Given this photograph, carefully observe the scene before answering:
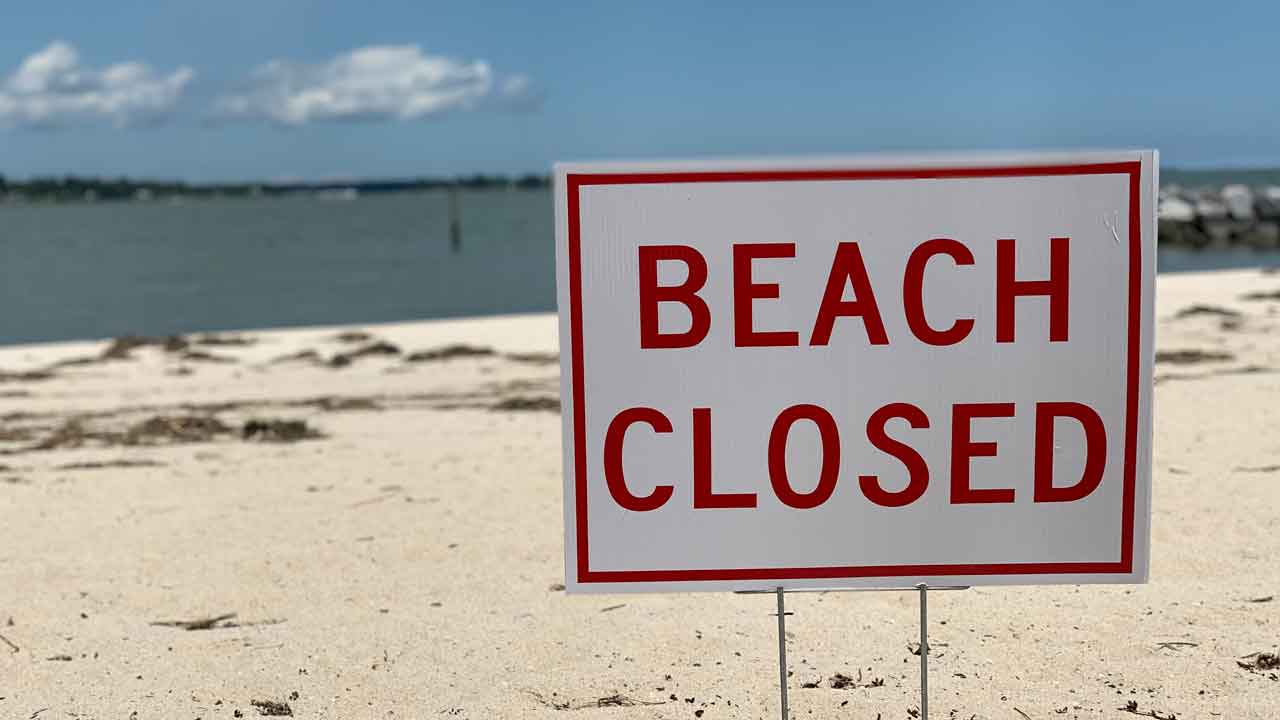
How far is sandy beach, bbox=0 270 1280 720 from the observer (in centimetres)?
350

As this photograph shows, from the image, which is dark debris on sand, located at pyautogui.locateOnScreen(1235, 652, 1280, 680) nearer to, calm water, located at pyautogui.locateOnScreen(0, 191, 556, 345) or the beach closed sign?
the beach closed sign

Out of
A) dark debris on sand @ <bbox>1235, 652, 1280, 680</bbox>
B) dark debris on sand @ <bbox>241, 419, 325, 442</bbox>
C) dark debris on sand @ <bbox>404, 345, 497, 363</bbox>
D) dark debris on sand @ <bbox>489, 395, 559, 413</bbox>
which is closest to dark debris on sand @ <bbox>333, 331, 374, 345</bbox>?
dark debris on sand @ <bbox>404, 345, 497, 363</bbox>

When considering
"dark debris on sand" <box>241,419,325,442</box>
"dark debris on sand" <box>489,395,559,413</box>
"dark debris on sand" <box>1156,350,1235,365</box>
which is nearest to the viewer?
"dark debris on sand" <box>241,419,325,442</box>

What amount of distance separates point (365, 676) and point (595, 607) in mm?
893

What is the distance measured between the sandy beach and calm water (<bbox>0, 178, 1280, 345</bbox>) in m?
20.8

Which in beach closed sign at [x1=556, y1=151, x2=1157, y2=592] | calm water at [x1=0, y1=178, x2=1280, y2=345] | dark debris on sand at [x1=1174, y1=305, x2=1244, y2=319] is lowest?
calm water at [x1=0, y1=178, x2=1280, y2=345]

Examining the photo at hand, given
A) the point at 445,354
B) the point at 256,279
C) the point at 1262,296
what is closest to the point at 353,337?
the point at 445,354

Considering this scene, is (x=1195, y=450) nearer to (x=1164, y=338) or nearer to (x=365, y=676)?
(x=365, y=676)

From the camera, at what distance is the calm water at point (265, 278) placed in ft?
99.5

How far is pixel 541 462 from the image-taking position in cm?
706

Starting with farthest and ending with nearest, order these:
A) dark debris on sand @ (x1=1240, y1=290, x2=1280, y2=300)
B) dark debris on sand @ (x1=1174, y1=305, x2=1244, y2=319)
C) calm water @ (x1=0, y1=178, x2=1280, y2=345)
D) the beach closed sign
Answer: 1. calm water @ (x1=0, y1=178, x2=1280, y2=345)
2. dark debris on sand @ (x1=1240, y1=290, x2=1280, y2=300)
3. dark debris on sand @ (x1=1174, y1=305, x2=1244, y2=319)
4. the beach closed sign

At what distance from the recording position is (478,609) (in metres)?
4.38

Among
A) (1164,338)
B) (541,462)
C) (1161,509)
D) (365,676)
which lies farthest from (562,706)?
(1164,338)

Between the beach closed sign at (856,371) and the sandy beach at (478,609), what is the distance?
95 centimetres
